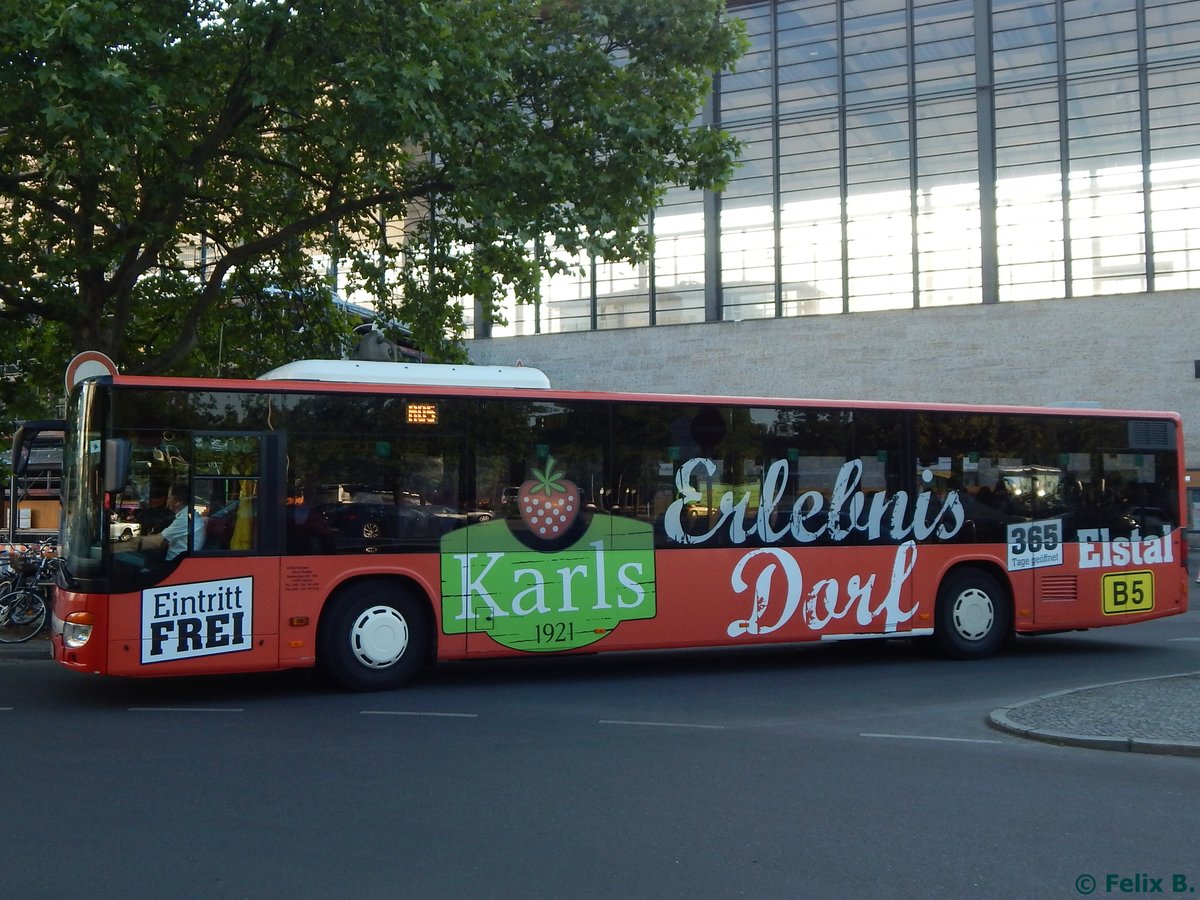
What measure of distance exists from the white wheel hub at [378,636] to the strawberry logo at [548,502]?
1500 mm

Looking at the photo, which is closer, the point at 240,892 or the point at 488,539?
the point at 240,892

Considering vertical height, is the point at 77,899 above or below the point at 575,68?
below

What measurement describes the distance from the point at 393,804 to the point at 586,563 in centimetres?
506

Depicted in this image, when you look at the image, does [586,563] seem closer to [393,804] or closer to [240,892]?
[393,804]

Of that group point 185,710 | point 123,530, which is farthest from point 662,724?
point 123,530

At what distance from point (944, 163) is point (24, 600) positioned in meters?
28.1

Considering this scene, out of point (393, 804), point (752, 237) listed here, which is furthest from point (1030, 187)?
point (393, 804)

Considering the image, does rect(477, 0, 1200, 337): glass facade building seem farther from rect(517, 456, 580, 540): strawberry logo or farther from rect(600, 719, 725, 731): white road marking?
rect(600, 719, 725, 731): white road marking

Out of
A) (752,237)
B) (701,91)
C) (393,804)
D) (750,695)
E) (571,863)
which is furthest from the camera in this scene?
(752,237)

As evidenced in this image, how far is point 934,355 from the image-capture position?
35938mm

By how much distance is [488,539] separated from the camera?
10.9 meters

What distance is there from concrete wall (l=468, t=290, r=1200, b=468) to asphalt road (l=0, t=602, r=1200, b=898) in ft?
85.3

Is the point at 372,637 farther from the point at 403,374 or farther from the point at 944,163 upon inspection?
the point at 944,163

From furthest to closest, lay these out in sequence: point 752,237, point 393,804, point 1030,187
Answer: point 752,237 < point 1030,187 < point 393,804
